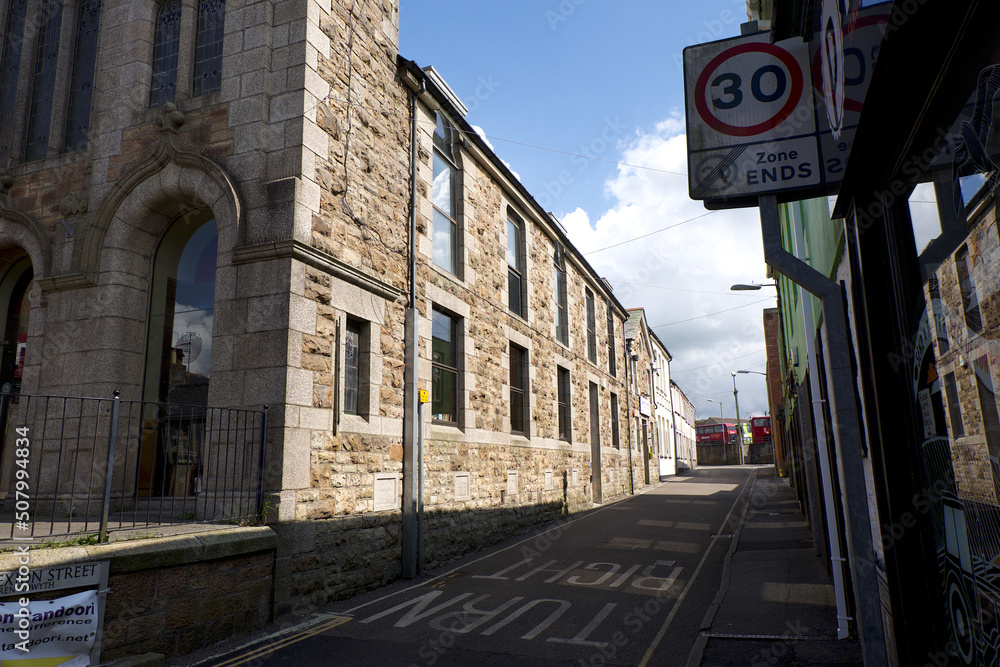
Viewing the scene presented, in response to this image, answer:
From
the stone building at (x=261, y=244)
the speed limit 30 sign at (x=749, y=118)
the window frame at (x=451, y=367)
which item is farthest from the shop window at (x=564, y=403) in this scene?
the speed limit 30 sign at (x=749, y=118)

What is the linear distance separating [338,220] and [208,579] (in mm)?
4448

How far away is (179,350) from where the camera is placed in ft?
27.8

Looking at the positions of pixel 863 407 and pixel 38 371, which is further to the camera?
pixel 38 371

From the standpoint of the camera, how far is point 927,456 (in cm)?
281

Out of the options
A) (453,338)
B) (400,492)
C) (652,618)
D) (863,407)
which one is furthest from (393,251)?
(863,407)

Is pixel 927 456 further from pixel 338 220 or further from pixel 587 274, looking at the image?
pixel 587 274

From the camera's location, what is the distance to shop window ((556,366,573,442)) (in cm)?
1723

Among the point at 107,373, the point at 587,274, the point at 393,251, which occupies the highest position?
the point at 587,274

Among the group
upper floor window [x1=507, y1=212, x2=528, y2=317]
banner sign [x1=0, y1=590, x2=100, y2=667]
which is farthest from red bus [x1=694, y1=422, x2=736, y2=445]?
banner sign [x1=0, y1=590, x2=100, y2=667]

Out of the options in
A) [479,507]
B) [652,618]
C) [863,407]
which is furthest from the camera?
[479,507]

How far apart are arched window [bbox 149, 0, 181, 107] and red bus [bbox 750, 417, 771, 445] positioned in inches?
2134

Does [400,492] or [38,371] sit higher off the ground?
[38,371]

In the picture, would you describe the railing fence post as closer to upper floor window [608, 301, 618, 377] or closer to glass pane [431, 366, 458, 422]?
glass pane [431, 366, 458, 422]

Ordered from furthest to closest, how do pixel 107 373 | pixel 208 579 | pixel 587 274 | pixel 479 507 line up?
1. pixel 587 274
2. pixel 479 507
3. pixel 107 373
4. pixel 208 579
